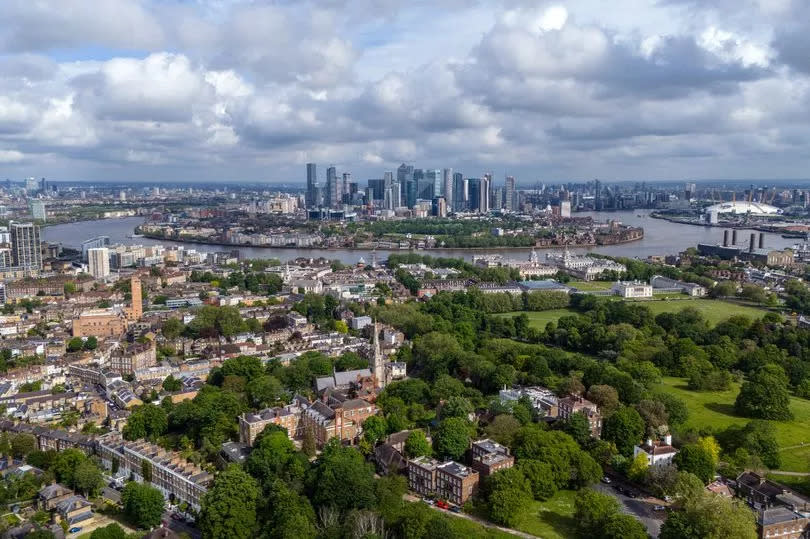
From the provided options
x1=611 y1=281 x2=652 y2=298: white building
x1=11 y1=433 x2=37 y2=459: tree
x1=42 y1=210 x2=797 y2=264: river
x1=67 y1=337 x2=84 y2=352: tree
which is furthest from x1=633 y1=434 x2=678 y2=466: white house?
x1=42 y1=210 x2=797 y2=264: river

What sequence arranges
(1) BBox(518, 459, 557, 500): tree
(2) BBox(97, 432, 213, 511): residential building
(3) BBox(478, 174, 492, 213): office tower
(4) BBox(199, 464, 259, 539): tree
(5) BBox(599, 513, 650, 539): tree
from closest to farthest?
1. (5) BBox(599, 513, 650, 539): tree
2. (4) BBox(199, 464, 259, 539): tree
3. (1) BBox(518, 459, 557, 500): tree
4. (2) BBox(97, 432, 213, 511): residential building
5. (3) BBox(478, 174, 492, 213): office tower

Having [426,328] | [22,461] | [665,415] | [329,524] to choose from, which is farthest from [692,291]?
[22,461]

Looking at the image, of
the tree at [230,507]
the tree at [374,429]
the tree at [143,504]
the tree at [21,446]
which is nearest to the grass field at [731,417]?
the tree at [374,429]

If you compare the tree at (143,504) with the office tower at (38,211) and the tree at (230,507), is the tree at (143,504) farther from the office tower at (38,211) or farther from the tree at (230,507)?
the office tower at (38,211)

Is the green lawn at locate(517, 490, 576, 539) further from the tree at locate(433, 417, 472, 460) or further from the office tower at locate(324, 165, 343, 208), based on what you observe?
the office tower at locate(324, 165, 343, 208)

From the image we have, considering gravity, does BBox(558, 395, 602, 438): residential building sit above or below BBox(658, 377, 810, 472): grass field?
above

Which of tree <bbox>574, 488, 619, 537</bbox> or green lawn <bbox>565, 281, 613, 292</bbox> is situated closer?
tree <bbox>574, 488, 619, 537</bbox>

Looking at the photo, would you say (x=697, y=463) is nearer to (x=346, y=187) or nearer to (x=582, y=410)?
(x=582, y=410)
